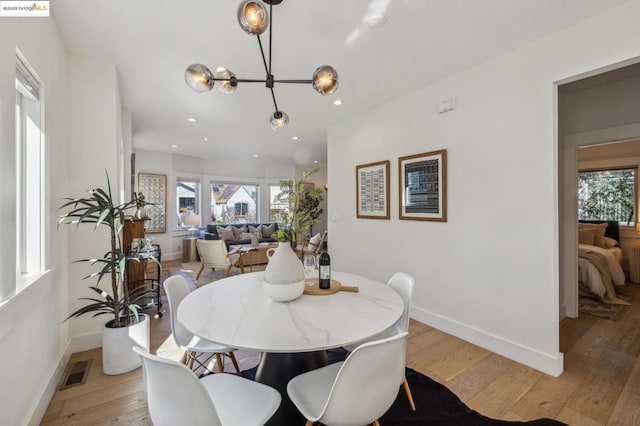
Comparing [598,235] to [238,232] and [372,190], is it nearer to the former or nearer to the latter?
[372,190]

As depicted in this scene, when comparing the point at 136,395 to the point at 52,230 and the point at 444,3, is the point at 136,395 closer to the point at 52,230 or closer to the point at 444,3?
the point at 52,230

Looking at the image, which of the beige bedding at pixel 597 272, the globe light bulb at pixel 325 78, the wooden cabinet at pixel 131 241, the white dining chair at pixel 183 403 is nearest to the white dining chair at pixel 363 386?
the white dining chair at pixel 183 403

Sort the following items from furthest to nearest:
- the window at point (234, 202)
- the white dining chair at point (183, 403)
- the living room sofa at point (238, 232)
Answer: the window at point (234, 202) → the living room sofa at point (238, 232) → the white dining chair at point (183, 403)

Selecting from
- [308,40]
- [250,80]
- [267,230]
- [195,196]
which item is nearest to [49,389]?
[250,80]

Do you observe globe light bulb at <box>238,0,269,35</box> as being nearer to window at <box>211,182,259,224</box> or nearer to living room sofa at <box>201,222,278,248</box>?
living room sofa at <box>201,222,278,248</box>

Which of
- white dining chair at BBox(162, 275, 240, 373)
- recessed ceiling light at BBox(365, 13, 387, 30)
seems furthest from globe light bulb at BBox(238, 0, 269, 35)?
white dining chair at BBox(162, 275, 240, 373)

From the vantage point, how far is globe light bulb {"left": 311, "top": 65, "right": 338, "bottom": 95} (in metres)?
1.62

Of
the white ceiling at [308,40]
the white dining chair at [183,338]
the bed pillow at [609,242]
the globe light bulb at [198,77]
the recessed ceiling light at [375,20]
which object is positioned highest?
the white ceiling at [308,40]

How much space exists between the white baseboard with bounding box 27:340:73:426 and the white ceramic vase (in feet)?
5.07

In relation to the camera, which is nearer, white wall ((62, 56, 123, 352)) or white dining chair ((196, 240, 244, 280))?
white wall ((62, 56, 123, 352))

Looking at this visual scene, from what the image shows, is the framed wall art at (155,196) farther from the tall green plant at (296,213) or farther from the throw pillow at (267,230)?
the tall green plant at (296,213)

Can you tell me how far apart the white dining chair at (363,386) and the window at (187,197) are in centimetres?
707

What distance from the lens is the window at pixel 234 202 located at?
7.78 metres

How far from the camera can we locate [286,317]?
4.34ft
